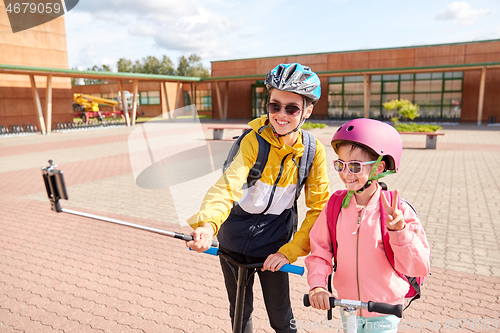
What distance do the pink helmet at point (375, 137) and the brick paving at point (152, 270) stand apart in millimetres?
819

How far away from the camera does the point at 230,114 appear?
38.4m

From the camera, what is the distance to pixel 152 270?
421 centimetres

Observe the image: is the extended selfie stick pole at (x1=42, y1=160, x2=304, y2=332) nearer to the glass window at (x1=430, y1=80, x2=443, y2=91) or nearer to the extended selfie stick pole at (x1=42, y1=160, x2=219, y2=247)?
the extended selfie stick pole at (x1=42, y1=160, x2=219, y2=247)

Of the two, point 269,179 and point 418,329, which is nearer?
point 269,179

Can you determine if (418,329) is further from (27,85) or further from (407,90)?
(407,90)

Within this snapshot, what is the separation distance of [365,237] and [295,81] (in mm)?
822

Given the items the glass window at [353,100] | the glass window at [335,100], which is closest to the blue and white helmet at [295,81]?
the glass window at [353,100]

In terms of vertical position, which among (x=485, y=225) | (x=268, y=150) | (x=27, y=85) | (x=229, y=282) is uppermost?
(x=27, y=85)

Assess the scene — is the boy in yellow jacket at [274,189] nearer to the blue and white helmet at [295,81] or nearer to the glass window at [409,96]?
the blue and white helmet at [295,81]

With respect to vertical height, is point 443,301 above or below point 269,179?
below

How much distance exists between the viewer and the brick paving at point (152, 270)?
10.5 feet

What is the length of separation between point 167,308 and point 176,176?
215cm

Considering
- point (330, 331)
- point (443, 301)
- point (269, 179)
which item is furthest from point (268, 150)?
point (443, 301)

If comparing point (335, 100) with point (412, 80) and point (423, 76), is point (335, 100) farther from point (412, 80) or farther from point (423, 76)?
point (423, 76)
